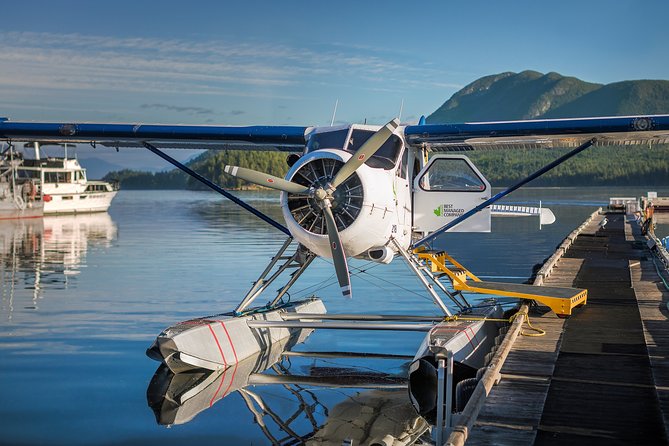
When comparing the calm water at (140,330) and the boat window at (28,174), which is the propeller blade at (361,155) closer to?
the calm water at (140,330)

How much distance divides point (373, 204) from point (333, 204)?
1.79ft

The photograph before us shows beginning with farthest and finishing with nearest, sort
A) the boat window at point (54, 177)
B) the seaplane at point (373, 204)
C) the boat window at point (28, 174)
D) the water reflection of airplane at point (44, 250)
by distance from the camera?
1. the boat window at point (54, 177)
2. the boat window at point (28, 174)
3. the water reflection of airplane at point (44, 250)
4. the seaplane at point (373, 204)

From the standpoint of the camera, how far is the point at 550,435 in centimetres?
611

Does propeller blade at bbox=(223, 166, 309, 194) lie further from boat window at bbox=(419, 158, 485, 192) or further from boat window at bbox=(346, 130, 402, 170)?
boat window at bbox=(419, 158, 485, 192)

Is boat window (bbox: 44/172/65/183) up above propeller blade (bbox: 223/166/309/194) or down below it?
below

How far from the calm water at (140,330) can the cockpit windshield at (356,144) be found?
271 centimetres

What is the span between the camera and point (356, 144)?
10328mm

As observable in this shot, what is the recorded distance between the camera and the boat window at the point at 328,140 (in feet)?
34.0

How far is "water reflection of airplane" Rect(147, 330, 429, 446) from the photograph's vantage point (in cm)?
822

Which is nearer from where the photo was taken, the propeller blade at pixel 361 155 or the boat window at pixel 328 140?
the propeller blade at pixel 361 155

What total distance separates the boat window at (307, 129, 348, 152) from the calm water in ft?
9.59

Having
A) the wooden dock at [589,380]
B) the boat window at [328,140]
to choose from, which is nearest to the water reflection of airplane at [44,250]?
the boat window at [328,140]

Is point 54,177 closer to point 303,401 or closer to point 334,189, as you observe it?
point 334,189

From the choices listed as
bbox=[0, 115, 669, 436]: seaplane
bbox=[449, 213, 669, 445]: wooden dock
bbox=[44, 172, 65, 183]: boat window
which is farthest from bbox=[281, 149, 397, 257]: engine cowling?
bbox=[44, 172, 65, 183]: boat window
